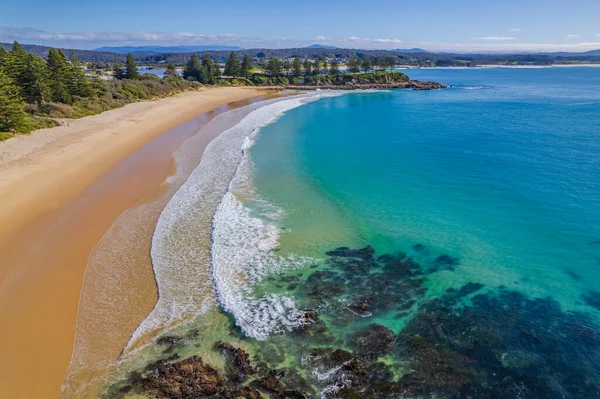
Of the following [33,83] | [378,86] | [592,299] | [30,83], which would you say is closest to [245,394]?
[592,299]

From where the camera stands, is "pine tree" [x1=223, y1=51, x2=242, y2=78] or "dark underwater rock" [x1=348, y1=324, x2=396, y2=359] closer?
"dark underwater rock" [x1=348, y1=324, x2=396, y2=359]

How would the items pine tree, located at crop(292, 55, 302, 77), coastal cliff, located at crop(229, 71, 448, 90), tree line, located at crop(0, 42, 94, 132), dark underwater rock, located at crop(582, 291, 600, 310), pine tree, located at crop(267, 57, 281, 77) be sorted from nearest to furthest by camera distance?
dark underwater rock, located at crop(582, 291, 600, 310) → tree line, located at crop(0, 42, 94, 132) → coastal cliff, located at crop(229, 71, 448, 90) → pine tree, located at crop(267, 57, 281, 77) → pine tree, located at crop(292, 55, 302, 77)

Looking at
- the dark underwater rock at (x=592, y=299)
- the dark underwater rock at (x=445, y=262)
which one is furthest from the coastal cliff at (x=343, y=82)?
the dark underwater rock at (x=592, y=299)

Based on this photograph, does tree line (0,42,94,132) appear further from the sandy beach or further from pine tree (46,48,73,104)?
the sandy beach

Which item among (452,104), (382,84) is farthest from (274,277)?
(382,84)

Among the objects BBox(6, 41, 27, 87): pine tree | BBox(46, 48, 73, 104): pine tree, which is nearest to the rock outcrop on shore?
BBox(46, 48, 73, 104): pine tree

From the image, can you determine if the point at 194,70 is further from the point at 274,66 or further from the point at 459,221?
the point at 459,221

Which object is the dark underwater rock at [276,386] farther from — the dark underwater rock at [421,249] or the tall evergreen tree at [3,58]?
the tall evergreen tree at [3,58]

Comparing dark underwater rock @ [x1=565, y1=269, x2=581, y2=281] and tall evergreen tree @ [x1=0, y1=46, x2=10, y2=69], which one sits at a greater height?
tall evergreen tree @ [x1=0, y1=46, x2=10, y2=69]
